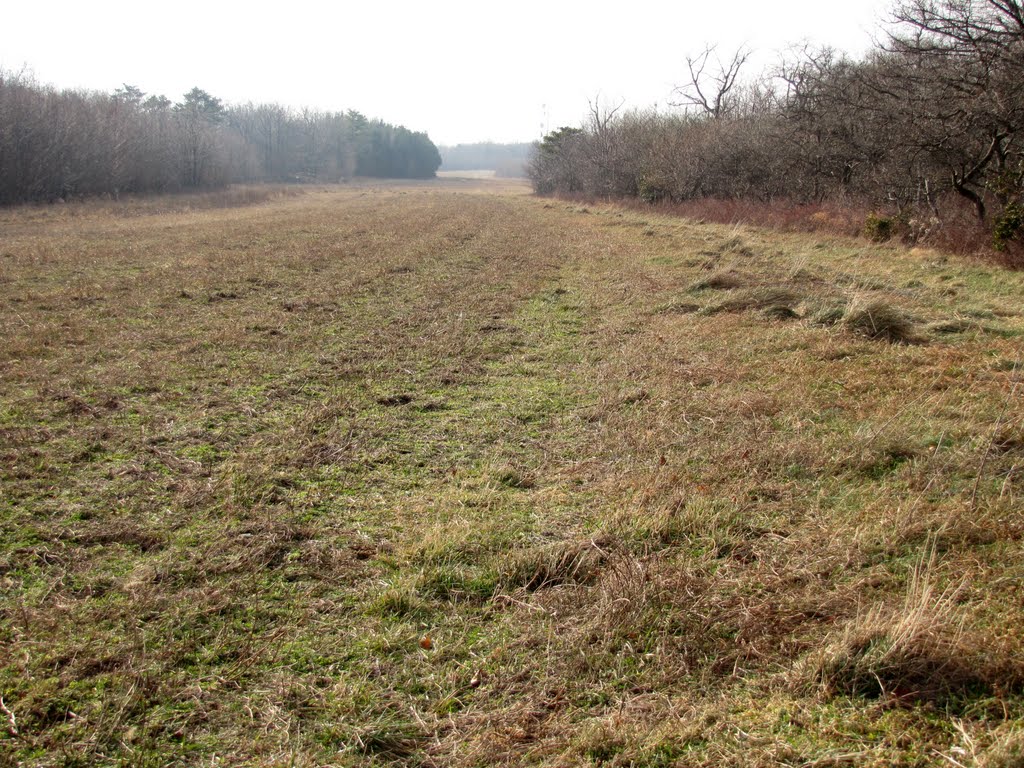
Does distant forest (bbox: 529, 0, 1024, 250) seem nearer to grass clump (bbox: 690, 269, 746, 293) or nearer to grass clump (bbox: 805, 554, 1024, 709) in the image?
grass clump (bbox: 690, 269, 746, 293)

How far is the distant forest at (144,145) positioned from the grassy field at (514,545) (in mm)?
34385

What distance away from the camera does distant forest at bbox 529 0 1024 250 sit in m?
14.3

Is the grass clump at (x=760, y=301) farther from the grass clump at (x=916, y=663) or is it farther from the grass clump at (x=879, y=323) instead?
the grass clump at (x=916, y=663)

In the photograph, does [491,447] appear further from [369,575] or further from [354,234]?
[354,234]

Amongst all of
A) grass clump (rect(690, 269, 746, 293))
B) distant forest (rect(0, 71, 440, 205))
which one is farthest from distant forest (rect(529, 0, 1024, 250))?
distant forest (rect(0, 71, 440, 205))

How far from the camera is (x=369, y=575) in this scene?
3451 millimetres

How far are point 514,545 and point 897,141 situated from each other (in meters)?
18.7

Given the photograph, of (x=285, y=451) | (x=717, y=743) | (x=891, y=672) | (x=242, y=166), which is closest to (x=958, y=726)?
(x=891, y=672)

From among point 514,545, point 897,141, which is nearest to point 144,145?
point 897,141

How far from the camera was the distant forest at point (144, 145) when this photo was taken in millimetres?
34688

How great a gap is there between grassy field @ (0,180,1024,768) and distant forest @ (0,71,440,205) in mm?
34385

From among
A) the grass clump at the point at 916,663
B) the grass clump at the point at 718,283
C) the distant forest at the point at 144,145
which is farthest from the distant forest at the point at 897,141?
the distant forest at the point at 144,145

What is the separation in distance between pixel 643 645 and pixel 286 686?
1.49 meters

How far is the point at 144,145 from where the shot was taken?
4628 centimetres
